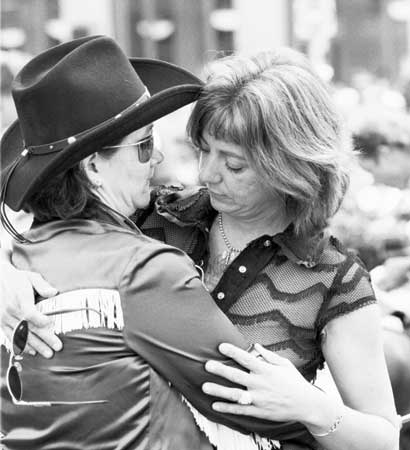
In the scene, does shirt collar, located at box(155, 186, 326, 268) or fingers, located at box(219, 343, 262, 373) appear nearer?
fingers, located at box(219, 343, 262, 373)

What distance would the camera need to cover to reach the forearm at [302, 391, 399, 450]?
2012mm

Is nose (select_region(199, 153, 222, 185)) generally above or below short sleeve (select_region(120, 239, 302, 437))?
above

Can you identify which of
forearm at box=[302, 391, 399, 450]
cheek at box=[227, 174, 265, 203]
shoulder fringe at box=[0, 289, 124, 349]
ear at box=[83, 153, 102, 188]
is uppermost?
ear at box=[83, 153, 102, 188]

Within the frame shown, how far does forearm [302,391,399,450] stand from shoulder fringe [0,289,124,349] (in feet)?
1.57

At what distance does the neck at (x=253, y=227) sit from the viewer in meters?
2.42

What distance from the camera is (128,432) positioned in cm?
187

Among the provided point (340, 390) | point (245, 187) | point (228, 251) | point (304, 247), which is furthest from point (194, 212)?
point (340, 390)

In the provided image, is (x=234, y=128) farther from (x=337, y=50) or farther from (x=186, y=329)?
(x=337, y=50)

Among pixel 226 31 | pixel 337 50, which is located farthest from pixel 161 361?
pixel 337 50

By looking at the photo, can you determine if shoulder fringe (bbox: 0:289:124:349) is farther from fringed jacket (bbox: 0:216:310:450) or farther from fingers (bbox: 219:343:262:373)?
fingers (bbox: 219:343:262:373)

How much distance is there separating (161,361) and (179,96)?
2.22 feet

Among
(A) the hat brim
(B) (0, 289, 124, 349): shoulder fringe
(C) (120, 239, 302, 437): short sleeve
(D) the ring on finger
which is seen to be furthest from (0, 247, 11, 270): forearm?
(D) the ring on finger

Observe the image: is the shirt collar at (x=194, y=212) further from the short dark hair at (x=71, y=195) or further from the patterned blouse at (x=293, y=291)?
the short dark hair at (x=71, y=195)

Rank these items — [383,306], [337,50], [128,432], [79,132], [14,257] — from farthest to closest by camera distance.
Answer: [337,50] < [383,306] < [14,257] < [79,132] < [128,432]
